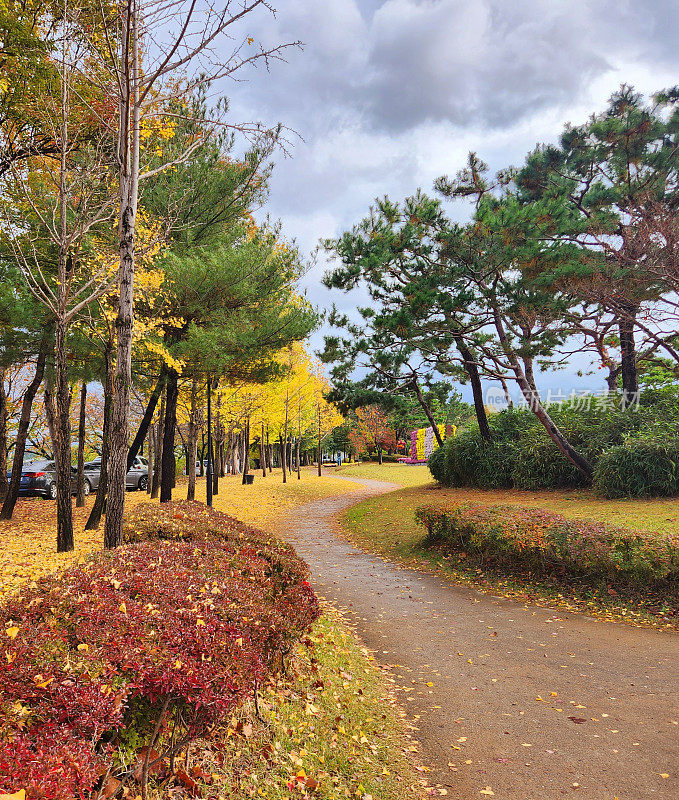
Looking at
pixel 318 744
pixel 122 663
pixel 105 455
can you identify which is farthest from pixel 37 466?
pixel 122 663

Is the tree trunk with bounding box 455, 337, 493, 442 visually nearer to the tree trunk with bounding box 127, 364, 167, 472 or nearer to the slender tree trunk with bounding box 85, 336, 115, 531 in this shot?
the tree trunk with bounding box 127, 364, 167, 472

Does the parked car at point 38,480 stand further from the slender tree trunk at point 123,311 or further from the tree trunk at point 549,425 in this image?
the tree trunk at point 549,425

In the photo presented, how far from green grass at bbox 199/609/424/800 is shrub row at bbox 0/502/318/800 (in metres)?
0.33

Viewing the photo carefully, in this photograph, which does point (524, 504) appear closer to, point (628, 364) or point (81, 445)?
point (628, 364)

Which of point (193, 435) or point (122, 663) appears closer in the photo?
point (122, 663)

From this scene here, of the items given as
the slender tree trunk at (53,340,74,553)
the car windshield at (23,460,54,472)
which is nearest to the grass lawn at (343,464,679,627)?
the slender tree trunk at (53,340,74,553)

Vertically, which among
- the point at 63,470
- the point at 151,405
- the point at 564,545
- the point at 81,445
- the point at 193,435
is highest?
the point at 151,405

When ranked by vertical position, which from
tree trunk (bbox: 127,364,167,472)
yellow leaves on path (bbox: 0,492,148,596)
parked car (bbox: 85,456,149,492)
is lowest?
yellow leaves on path (bbox: 0,492,148,596)

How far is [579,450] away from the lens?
49.0 ft

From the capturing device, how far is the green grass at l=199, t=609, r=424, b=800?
2.85 metres

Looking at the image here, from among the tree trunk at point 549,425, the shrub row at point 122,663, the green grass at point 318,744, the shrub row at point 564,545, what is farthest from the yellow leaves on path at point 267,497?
the shrub row at point 122,663

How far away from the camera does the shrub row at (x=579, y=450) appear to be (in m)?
12.4

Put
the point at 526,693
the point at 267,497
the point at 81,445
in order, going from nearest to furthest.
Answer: the point at 526,693, the point at 81,445, the point at 267,497

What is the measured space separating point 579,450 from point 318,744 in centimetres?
1367
